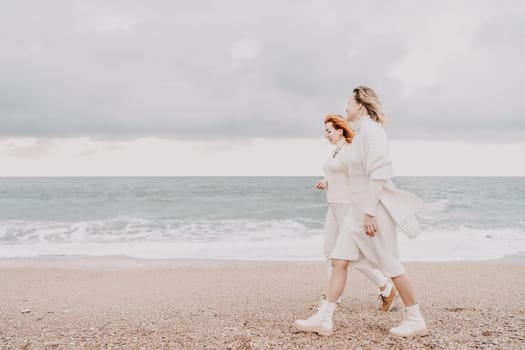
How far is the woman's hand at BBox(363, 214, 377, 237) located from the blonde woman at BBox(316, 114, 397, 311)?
0.98m

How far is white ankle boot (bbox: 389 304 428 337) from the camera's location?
A: 11.2 feet

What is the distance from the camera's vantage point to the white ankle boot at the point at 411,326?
3.43 meters

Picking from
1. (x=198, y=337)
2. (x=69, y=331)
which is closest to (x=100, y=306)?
(x=69, y=331)

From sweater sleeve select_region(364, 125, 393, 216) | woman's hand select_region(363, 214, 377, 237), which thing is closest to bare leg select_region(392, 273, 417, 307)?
woman's hand select_region(363, 214, 377, 237)

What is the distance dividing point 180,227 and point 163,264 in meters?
8.94

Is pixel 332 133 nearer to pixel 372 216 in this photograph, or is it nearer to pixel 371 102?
pixel 371 102

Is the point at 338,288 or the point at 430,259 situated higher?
the point at 338,288

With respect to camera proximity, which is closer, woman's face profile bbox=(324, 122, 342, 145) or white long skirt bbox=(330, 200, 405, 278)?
white long skirt bbox=(330, 200, 405, 278)

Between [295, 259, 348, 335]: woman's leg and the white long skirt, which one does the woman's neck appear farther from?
[295, 259, 348, 335]: woman's leg

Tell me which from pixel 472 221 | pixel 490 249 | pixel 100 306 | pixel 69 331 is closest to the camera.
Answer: pixel 69 331

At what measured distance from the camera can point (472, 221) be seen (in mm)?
19781

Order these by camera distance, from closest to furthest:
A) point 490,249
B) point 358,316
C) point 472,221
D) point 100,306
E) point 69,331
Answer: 1. point 69,331
2. point 358,316
3. point 100,306
4. point 490,249
5. point 472,221

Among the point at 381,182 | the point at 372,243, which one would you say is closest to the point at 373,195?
the point at 381,182

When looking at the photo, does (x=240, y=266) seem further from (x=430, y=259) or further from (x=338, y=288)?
(x=338, y=288)
